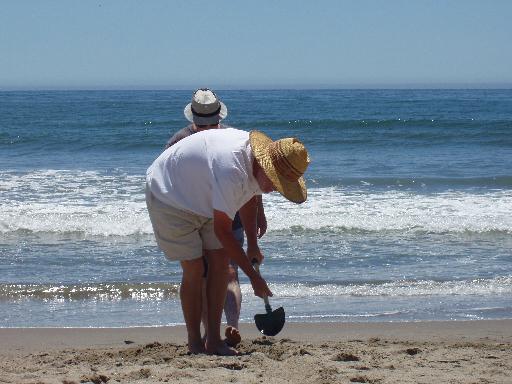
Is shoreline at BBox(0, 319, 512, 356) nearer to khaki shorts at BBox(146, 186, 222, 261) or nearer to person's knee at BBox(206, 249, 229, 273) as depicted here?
person's knee at BBox(206, 249, 229, 273)

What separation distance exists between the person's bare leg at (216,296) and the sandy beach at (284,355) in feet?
0.35

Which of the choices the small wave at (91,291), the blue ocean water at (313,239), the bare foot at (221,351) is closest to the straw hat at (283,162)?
the bare foot at (221,351)

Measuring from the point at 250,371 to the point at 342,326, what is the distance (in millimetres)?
1793

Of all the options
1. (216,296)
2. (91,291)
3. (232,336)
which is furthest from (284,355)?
(91,291)

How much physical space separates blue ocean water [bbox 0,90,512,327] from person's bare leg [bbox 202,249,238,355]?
157 cm

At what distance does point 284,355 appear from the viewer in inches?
200

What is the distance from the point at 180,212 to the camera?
462cm

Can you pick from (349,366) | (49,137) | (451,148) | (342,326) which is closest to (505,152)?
(451,148)

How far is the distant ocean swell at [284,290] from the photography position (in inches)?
291

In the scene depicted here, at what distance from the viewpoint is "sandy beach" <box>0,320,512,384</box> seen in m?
4.62

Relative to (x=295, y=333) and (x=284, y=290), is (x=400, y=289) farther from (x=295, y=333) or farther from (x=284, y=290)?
(x=295, y=333)

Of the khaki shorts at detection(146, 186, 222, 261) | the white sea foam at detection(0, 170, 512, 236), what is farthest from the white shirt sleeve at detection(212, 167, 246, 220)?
the white sea foam at detection(0, 170, 512, 236)

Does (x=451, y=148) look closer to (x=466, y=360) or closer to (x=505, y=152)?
(x=505, y=152)

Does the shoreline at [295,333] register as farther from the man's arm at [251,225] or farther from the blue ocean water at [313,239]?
the man's arm at [251,225]
